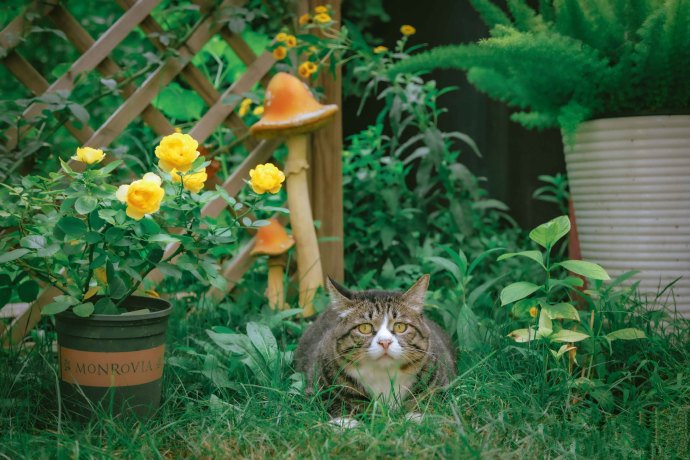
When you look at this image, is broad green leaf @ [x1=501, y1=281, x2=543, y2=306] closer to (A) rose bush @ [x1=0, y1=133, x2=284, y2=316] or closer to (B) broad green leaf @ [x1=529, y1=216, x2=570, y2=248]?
(B) broad green leaf @ [x1=529, y1=216, x2=570, y2=248]

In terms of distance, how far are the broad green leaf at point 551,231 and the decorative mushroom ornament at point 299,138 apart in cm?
95

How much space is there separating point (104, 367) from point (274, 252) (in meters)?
0.96

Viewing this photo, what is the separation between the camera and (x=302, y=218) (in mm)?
2406

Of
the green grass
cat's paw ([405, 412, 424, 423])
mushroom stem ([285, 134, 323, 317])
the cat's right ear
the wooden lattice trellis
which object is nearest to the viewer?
the green grass

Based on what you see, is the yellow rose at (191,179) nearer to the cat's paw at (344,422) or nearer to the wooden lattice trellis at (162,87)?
the cat's paw at (344,422)

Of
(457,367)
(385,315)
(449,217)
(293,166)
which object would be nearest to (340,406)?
(385,315)

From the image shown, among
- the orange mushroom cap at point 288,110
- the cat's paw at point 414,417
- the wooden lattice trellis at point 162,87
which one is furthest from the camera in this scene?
the orange mushroom cap at point 288,110

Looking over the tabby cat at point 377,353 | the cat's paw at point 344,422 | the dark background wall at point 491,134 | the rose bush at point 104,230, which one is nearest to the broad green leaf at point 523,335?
the tabby cat at point 377,353

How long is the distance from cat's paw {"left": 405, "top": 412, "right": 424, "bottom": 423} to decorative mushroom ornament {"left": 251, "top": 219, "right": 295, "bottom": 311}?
0.90 metres

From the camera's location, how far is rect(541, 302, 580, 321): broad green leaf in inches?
64.1

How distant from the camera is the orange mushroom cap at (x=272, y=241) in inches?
92.4

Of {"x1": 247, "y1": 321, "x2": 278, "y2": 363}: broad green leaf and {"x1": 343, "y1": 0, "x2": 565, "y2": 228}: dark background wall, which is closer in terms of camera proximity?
{"x1": 247, "y1": 321, "x2": 278, "y2": 363}: broad green leaf

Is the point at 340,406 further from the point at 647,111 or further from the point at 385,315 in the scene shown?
the point at 647,111

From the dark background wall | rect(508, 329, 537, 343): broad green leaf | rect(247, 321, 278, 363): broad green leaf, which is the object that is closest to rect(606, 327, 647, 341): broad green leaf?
rect(508, 329, 537, 343): broad green leaf
